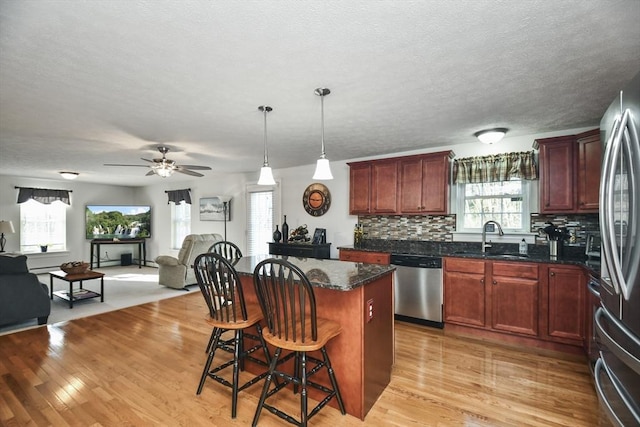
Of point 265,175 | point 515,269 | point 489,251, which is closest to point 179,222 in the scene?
point 265,175

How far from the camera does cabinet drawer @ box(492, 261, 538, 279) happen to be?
10.6 feet

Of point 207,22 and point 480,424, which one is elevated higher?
point 207,22

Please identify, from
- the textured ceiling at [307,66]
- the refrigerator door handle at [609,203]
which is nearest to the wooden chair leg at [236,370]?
the textured ceiling at [307,66]

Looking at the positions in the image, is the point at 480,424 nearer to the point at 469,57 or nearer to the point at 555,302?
the point at 555,302

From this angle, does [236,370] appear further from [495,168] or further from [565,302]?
[495,168]

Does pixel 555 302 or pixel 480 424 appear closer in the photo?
pixel 480 424

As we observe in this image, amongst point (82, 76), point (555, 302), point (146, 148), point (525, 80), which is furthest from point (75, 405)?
point (555, 302)

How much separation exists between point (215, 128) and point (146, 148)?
5.00ft

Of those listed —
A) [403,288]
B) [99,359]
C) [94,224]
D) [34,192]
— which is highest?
[34,192]

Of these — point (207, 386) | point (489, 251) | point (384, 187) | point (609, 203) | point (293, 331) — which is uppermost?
point (384, 187)

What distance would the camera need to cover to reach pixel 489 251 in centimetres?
394

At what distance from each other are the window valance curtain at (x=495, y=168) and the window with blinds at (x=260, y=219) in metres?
3.53

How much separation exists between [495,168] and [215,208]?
5.76m

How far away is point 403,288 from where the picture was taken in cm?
401
